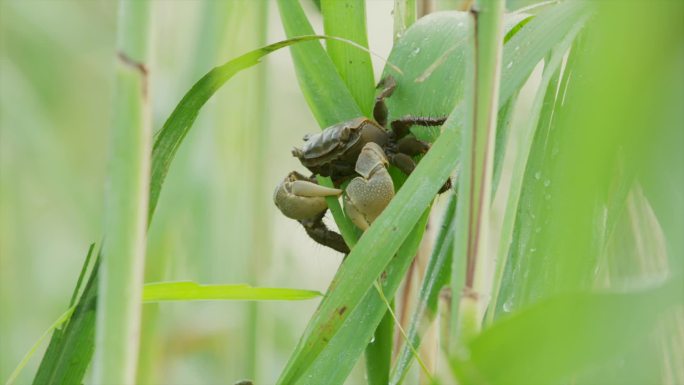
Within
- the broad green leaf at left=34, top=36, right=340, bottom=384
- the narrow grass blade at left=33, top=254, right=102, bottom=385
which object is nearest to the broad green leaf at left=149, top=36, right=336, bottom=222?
the broad green leaf at left=34, top=36, right=340, bottom=384

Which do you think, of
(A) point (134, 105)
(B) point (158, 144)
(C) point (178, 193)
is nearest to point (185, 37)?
(C) point (178, 193)

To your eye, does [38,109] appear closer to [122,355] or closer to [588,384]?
[122,355]

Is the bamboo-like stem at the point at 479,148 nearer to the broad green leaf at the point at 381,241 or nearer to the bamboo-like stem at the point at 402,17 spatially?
the broad green leaf at the point at 381,241

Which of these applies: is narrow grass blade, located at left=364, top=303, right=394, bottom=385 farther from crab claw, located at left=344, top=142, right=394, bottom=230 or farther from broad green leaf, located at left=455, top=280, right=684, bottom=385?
broad green leaf, located at left=455, top=280, right=684, bottom=385

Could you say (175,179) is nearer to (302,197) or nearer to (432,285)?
(302,197)

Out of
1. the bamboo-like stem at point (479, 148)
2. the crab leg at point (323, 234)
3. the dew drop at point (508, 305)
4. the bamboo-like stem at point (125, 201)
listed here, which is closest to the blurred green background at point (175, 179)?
the crab leg at point (323, 234)

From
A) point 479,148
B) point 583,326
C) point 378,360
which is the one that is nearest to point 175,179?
point 378,360
